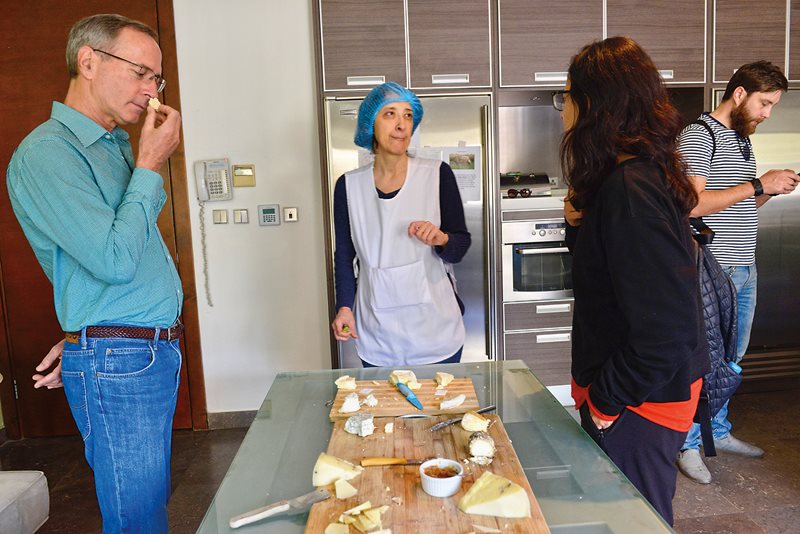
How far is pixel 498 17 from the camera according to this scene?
9.75 ft

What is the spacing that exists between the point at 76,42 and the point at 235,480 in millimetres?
1018

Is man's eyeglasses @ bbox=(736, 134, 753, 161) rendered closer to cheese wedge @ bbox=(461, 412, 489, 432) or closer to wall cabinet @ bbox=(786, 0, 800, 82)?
wall cabinet @ bbox=(786, 0, 800, 82)

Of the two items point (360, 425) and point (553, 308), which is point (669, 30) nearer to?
point (553, 308)

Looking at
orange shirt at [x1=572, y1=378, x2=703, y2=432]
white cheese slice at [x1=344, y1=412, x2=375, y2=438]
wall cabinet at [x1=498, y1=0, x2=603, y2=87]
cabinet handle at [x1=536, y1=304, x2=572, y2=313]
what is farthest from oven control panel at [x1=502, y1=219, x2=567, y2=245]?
white cheese slice at [x1=344, y1=412, x2=375, y2=438]

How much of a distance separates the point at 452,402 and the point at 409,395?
0.33 feet

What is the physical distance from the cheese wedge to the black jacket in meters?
0.23

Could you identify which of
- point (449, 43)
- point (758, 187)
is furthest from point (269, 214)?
point (758, 187)

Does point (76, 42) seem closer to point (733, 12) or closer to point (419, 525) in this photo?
point (419, 525)

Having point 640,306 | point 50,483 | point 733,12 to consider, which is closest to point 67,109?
point 640,306

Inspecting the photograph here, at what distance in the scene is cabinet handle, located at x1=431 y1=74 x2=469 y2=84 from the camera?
2973mm

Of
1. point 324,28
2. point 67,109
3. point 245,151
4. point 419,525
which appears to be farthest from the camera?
point 245,151

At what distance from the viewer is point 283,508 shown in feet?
3.07

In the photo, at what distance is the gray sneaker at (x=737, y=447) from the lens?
105 inches

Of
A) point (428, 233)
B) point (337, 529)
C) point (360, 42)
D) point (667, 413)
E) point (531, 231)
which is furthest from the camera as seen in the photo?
point (531, 231)
